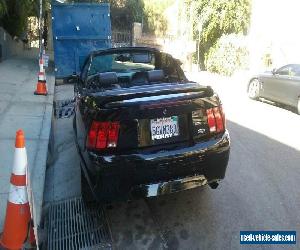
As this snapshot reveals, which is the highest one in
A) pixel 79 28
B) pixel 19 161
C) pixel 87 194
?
pixel 79 28

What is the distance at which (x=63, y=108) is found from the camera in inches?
360

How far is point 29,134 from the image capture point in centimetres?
639

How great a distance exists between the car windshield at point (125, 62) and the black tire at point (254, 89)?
6311mm

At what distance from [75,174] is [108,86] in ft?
4.28

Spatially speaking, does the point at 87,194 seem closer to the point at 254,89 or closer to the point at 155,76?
the point at 155,76

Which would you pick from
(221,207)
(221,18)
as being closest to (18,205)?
(221,207)

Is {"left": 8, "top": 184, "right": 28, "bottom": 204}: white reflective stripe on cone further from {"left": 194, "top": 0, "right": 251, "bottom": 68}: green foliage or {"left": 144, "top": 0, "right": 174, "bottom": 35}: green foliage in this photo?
{"left": 144, "top": 0, "right": 174, "bottom": 35}: green foliage

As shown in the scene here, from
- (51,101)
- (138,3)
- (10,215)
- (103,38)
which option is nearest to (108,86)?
(10,215)

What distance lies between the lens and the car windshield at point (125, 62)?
17.7 feet

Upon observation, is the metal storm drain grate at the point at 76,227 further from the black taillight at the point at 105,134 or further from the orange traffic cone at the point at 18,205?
the black taillight at the point at 105,134

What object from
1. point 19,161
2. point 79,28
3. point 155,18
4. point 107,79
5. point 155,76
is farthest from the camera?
point 155,18

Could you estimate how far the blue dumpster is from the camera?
12469mm

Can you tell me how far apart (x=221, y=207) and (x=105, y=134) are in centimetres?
163

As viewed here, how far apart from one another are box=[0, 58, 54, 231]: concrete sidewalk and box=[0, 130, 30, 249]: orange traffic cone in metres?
0.26
